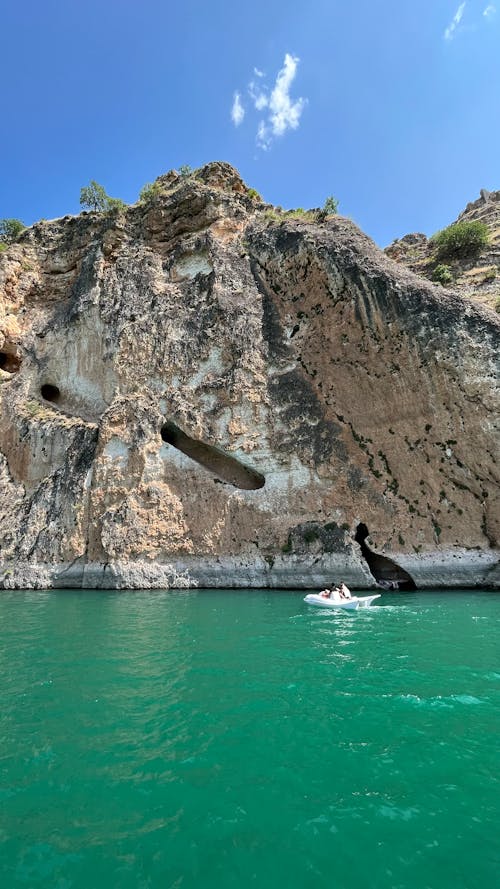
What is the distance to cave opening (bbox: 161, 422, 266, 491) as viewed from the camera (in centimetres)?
2902

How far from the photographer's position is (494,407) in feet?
77.6

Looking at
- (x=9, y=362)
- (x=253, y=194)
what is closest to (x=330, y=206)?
(x=253, y=194)

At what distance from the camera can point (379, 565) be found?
2672cm

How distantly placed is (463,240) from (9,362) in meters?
35.4

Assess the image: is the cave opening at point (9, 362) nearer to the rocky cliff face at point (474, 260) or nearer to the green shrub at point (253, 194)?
the green shrub at point (253, 194)

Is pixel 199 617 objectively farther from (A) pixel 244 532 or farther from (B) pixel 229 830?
(B) pixel 229 830

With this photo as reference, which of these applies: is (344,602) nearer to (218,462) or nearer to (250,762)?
(250,762)

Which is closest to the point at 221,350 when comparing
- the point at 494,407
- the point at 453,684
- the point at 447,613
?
the point at 494,407

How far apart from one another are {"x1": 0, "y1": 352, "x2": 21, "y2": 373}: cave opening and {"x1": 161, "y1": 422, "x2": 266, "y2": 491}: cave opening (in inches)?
574

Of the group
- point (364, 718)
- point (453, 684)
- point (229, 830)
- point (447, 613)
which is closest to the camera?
point (229, 830)

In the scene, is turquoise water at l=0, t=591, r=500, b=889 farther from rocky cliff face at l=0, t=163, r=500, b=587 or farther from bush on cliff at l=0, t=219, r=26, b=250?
bush on cliff at l=0, t=219, r=26, b=250

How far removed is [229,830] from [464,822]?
2547mm

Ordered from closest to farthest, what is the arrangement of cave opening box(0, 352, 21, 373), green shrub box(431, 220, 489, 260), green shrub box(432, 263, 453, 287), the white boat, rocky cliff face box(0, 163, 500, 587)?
the white boat
rocky cliff face box(0, 163, 500, 587)
green shrub box(432, 263, 453, 287)
green shrub box(431, 220, 489, 260)
cave opening box(0, 352, 21, 373)

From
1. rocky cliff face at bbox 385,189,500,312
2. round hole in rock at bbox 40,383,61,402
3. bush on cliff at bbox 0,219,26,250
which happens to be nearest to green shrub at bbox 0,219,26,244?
bush on cliff at bbox 0,219,26,250
